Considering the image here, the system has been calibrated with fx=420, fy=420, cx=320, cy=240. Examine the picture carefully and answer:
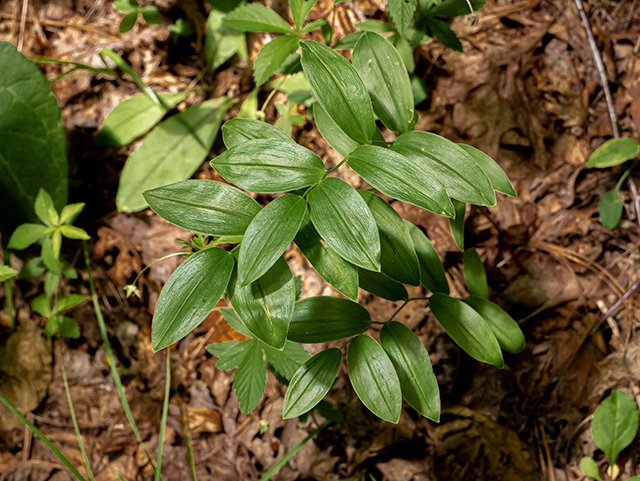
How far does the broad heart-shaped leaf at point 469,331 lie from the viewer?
0.82 metres

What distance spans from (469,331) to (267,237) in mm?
469

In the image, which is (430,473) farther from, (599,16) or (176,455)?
(599,16)

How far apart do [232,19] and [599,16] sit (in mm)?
1258

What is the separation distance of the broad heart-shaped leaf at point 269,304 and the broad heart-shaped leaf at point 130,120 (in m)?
1.13

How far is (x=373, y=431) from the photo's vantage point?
1.27 m

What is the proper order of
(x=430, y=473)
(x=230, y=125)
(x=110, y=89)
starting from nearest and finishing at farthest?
(x=230, y=125)
(x=430, y=473)
(x=110, y=89)

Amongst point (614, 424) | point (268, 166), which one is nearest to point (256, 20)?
point (268, 166)

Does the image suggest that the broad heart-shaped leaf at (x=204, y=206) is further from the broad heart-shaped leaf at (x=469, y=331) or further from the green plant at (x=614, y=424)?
the green plant at (x=614, y=424)

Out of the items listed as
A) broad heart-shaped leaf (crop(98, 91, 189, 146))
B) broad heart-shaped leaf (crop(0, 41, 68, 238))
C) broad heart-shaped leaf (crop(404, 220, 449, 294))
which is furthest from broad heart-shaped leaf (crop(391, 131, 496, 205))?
broad heart-shaped leaf (crop(0, 41, 68, 238))

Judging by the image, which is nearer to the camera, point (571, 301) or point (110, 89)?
point (571, 301)

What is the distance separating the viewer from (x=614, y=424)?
114 cm

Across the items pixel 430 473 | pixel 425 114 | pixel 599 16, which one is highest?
pixel 599 16

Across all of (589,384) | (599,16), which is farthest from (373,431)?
(599,16)

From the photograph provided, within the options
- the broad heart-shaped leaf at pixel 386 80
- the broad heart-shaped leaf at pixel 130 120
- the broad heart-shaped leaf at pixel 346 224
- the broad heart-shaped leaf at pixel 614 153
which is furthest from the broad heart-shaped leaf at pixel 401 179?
the broad heart-shaped leaf at pixel 130 120
